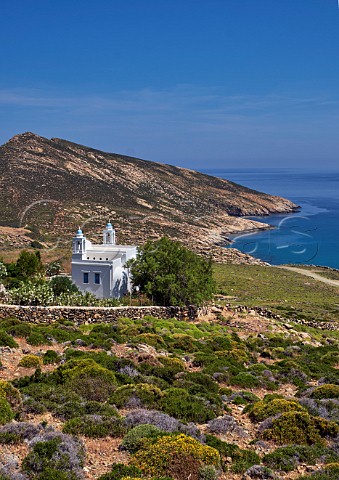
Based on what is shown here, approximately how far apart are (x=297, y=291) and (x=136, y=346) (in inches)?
1493

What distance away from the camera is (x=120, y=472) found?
8188 millimetres

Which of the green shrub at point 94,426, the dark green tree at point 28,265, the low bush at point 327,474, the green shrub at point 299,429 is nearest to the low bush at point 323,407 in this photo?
the green shrub at point 299,429

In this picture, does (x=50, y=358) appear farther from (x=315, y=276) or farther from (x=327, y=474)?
(x=315, y=276)

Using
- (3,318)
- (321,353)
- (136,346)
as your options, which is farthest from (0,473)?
(321,353)

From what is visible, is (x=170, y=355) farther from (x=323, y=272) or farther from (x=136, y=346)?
(x=323, y=272)

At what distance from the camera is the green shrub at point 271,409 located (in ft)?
38.7

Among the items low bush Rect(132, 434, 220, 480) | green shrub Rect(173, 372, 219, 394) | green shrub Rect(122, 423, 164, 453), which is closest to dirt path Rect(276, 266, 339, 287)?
green shrub Rect(173, 372, 219, 394)

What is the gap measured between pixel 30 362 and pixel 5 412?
4.32 m

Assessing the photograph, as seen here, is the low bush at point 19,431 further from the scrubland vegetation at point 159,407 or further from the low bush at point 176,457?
the low bush at point 176,457

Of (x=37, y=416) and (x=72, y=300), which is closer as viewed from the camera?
(x=37, y=416)

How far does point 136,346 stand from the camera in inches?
701

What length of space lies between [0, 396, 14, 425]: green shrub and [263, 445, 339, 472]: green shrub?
513 centimetres

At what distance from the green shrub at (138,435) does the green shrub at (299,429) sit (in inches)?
107

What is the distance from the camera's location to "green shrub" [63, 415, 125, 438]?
9641mm
